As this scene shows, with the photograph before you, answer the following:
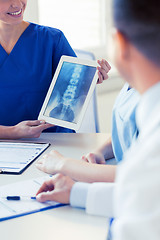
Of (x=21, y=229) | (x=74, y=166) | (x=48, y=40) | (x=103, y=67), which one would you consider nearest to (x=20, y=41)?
(x=48, y=40)

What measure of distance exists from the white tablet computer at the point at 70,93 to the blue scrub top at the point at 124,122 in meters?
0.17

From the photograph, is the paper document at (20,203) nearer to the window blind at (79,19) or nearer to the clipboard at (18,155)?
the clipboard at (18,155)

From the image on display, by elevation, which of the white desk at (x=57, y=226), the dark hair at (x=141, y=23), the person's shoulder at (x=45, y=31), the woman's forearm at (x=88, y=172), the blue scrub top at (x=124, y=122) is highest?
the dark hair at (x=141, y=23)

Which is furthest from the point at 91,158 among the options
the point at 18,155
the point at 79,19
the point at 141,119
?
the point at 79,19

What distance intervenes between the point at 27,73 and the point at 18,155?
40cm

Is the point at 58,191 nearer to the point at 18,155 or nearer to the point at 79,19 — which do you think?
the point at 18,155

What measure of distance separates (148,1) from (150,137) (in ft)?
0.52

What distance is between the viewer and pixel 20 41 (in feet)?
4.86

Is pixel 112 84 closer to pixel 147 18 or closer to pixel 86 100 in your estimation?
pixel 86 100

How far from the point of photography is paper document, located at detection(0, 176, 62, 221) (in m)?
0.81

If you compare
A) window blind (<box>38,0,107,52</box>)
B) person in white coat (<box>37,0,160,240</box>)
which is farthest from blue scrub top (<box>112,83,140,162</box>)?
window blind (<box>38,0,107,52</box>)

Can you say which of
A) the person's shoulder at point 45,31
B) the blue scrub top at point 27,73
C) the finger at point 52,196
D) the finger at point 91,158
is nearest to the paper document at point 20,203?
the finger at point 52,196

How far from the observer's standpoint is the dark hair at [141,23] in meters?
0.49

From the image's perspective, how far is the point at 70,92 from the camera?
1.27 meters
